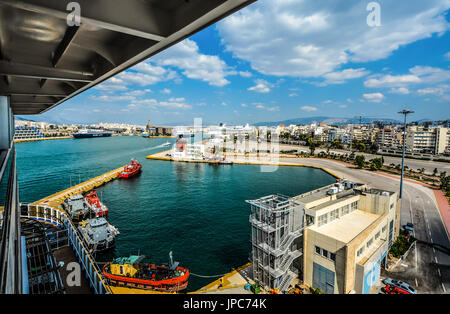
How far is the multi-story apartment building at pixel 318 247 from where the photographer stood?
14.9 feet

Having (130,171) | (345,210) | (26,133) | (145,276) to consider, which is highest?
(26,133)

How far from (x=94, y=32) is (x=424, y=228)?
11.7 meters

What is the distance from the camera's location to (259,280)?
5148 mm

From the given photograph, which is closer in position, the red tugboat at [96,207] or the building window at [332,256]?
the building window at [332,256]

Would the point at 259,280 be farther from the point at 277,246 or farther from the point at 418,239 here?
the point at 418,239

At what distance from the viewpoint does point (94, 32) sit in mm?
1602

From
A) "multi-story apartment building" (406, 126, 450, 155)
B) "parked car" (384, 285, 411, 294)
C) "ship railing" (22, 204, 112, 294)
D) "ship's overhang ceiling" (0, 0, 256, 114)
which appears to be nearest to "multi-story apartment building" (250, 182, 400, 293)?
"parked car" (384, 285, 411, 294)

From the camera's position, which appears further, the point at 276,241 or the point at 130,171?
the point at 130,171

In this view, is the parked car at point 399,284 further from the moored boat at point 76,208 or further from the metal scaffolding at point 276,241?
the moored boat at point 76,208

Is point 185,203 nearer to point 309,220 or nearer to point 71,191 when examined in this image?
point 71,191

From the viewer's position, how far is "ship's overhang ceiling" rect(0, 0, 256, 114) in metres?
Answer: 1.11

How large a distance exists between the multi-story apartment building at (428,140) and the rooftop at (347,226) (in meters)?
31.7

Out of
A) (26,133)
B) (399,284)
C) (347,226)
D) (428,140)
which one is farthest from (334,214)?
(26,133)

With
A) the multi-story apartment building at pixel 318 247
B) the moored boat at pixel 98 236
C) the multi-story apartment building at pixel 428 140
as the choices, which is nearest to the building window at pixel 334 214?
the multi-story apartment building at pixel 318 247
